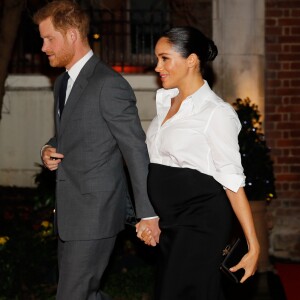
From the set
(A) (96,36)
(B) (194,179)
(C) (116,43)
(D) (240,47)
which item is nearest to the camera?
(B) (194,179)

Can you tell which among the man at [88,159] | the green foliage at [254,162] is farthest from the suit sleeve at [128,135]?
the green foliage at [254,162]

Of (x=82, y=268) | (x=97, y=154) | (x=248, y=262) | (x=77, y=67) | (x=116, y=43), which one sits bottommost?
(x=82, y=268)

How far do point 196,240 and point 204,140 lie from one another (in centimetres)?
55

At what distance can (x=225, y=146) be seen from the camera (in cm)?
413

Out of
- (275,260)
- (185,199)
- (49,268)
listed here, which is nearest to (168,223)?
(185,199)

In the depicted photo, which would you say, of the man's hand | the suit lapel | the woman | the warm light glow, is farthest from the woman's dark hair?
the warm light glow

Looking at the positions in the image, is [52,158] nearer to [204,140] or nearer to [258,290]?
[204,140]

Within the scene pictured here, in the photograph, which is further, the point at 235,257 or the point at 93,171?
the point at 93,171

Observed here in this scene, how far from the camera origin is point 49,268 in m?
7.48

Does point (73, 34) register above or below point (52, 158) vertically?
above

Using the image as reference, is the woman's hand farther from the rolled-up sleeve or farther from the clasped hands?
the clasped hands

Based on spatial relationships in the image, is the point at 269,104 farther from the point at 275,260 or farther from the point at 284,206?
the point at 275,260

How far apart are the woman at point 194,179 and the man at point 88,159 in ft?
0.63

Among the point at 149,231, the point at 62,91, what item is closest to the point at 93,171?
the point at 149,231
